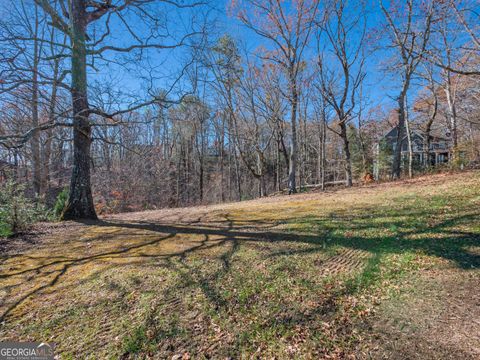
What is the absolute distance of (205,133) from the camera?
21484 mm

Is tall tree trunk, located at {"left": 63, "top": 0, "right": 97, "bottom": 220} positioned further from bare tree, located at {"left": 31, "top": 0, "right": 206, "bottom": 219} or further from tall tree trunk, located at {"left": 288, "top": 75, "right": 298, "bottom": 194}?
tall tree trunk, located at {"left": 288, "top": 75, "right": 298, "bottom": 194}

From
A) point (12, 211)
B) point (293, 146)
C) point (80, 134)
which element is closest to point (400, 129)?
point (293, 146)

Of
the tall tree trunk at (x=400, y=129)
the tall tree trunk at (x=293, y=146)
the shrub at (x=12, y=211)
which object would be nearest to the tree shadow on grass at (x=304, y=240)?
the shrub at (x=12, y=211)

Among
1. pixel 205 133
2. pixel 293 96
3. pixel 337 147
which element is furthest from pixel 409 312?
pixel 337 147

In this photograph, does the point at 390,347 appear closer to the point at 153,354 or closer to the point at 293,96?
the point at 153,354

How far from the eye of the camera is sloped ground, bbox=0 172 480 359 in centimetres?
154

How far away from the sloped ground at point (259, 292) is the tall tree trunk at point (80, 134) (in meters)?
1.59

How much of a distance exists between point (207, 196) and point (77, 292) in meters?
20.0

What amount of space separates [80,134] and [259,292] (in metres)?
5.49

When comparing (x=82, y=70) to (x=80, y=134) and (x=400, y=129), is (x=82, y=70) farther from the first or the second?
(x=400, y=129)

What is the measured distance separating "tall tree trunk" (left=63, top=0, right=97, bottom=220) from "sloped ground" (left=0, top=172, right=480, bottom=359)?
62.4 inches

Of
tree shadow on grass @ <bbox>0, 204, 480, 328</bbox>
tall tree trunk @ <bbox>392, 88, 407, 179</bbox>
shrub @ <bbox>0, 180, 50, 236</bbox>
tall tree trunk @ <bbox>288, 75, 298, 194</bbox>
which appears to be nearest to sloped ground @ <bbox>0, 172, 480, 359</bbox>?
tree shadow on grass @ <bbox>0, 204, 480, 328</bbox>

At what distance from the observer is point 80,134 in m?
5.23

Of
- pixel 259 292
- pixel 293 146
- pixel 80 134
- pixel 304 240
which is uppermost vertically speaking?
pixel 293 146
